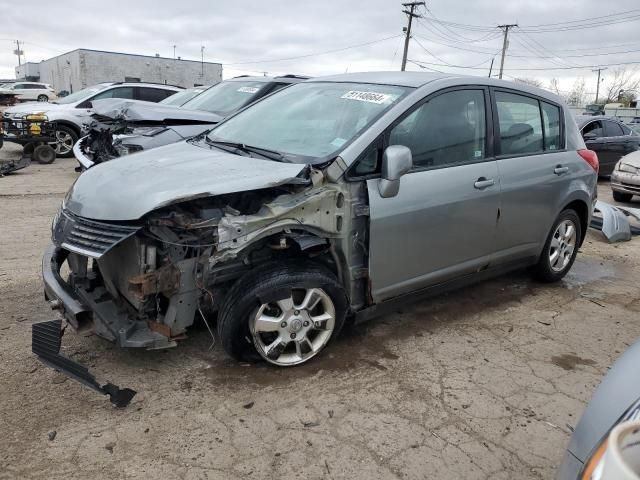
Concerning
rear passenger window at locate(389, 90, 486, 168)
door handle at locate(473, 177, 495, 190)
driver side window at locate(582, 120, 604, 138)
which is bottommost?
door handle at locate(473, 177, 495, 190)

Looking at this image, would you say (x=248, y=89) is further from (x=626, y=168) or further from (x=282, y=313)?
(x=626, y=168)

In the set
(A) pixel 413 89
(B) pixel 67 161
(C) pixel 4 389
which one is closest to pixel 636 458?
(A) pixel 413 89

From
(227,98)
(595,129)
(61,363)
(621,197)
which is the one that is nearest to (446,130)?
(61,363)

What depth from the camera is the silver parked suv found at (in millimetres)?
2928

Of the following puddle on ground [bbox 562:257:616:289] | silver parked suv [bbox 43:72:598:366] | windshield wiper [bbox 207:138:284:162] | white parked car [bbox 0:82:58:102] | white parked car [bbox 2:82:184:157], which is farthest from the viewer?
white parked car [bbox 0:82:58:102]

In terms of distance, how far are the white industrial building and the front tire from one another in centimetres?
4926

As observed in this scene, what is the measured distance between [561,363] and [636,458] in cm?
271

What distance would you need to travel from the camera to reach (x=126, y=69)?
50.2 meters

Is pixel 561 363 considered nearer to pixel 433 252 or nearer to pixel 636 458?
pixel 433 252

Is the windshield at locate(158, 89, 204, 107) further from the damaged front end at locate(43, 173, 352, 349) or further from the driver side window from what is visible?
the driver side window

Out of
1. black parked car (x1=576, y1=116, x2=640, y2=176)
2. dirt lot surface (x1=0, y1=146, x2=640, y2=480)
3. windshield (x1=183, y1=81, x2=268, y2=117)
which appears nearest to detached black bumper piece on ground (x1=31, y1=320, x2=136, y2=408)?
dirt lot surface (x1=0, y1=146, x2=640, y2=480)

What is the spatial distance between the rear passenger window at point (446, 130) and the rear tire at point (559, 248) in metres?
1.40

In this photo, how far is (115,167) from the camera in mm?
3412

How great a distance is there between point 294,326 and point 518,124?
2.54 metres
